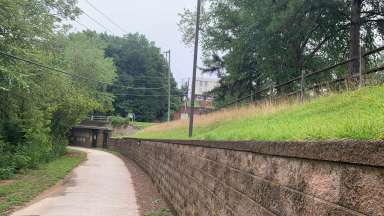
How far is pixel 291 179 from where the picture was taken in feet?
11.8

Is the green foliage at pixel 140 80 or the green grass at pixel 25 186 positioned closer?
the green grass at pixel 25 186

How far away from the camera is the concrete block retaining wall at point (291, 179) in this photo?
258 centimetres

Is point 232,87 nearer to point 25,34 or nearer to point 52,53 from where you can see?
point 52,53

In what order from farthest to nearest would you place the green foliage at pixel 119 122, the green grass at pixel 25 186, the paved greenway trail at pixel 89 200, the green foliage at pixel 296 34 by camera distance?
the green foliage at pixel 119 122 → the green foliage at pixel 296 34 → the green grass at pixel 25 186 → the paved greenway trail at pixel 89 200

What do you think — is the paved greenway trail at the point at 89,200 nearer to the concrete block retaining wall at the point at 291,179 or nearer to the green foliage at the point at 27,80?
the green foliage at the point at 27,80

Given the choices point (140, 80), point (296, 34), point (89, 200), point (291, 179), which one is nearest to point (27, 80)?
point (89, 200)

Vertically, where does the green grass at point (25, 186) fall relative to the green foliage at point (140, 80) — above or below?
below

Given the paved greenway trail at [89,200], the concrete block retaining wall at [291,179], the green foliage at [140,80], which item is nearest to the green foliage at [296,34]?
the paved greenway trail at [89,200]

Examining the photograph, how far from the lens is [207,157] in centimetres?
728

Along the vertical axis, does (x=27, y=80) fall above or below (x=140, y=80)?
below

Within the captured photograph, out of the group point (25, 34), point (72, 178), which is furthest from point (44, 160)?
point (25, 34)

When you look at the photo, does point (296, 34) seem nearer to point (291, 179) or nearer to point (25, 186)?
point (25, 186)

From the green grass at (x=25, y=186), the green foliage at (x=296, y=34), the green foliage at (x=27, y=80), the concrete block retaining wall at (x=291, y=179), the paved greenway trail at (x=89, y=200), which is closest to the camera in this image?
the concrete block retaining wall at (x=291, y=179)

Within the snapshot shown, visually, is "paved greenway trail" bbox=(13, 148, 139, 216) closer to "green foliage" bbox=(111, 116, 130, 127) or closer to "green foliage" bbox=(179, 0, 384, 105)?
"green foliage" bbox=(179, 0, 384, 105)
